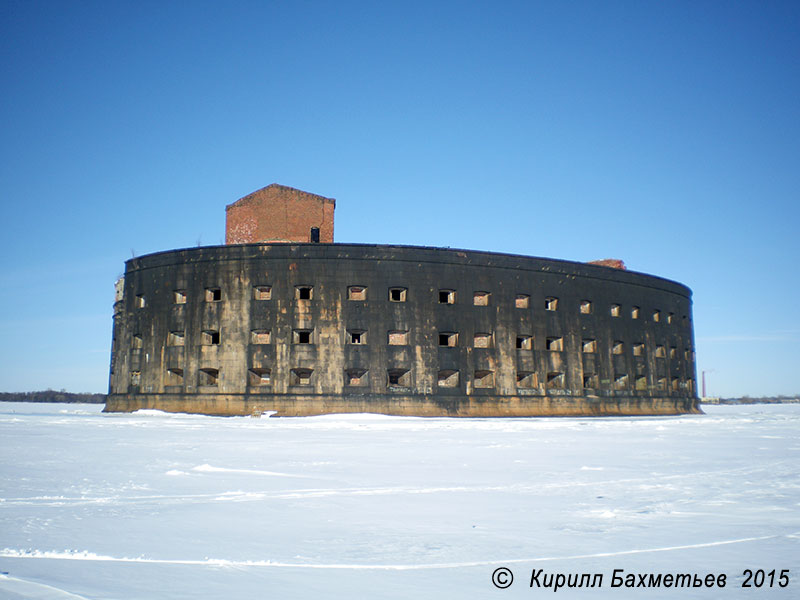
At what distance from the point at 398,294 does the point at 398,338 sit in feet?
7.40

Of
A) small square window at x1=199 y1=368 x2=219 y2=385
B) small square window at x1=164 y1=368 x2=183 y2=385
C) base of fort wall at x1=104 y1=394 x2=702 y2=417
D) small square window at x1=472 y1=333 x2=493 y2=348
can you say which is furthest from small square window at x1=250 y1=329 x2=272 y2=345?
small square window at x1=472 y1=333 x2=493 y2=348

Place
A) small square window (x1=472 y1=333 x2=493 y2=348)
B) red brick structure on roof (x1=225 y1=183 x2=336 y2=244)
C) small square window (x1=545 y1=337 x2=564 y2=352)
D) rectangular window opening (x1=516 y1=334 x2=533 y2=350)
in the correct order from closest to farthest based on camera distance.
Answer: small square window (x1=472 y1=333 x2=493 y2=348), rectangular window opening (x1=516 y1=334 x2=533 y2=350), small square window (x1=545 y1=337 x2=564 y2=352), red brick structure on roof (x1=225 y1=183 x2=336 y2=244)

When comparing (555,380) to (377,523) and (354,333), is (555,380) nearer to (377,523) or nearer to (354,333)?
(354,333)

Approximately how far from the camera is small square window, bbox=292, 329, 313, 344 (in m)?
30.9

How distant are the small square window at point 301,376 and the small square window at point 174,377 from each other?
592cm

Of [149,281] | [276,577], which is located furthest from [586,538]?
[149,281]

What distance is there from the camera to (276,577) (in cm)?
399

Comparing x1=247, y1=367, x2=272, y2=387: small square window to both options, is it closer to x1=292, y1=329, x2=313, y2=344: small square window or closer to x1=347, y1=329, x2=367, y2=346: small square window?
x1=292, y1=329, x2=313, y2=344: small square window

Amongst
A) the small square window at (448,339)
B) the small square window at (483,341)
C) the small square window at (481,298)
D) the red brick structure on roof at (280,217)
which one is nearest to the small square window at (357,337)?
the small square window at (448,339)

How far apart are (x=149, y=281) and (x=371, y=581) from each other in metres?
33.4

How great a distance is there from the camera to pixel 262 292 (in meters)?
31.9

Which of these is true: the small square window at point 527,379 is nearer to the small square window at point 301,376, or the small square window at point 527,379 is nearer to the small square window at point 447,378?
the small square window at point 447,378

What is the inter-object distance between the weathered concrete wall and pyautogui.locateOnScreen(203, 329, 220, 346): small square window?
50 millimetres

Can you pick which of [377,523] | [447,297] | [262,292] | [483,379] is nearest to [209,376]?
[262,292]
